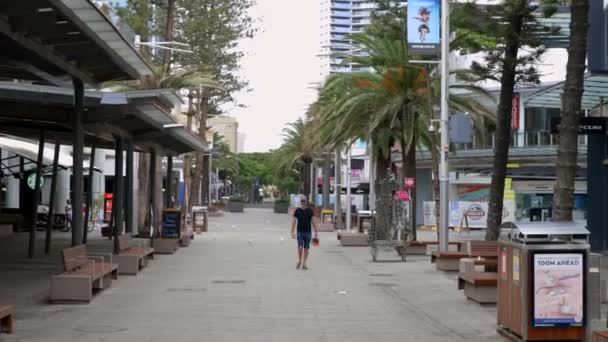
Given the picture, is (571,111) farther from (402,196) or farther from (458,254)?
(402,196)

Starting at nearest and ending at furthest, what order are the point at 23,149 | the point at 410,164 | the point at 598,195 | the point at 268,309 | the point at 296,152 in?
1. the point at 268,309
2. the point at 598,195
3. the point at 410,164
4. the point at 23,149
5. the point at 296,152

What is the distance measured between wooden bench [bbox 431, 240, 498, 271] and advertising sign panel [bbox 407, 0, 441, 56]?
5.61 metres

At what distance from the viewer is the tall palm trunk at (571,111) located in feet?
43.6

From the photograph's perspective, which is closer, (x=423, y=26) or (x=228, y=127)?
(x=423, y=26)

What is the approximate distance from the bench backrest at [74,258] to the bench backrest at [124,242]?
207 inches

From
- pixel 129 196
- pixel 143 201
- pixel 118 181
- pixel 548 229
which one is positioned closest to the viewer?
pixel 548 229

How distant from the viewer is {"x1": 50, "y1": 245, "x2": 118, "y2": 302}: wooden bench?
1582cm

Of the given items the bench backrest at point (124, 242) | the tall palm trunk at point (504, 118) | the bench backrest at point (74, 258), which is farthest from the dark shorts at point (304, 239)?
the bench backrest at point (74, 258)

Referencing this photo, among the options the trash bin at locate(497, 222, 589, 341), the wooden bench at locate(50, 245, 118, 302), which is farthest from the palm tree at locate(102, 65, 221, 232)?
the trash bin at locate(497, 222, 589, 341)

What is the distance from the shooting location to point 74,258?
55.6 ft

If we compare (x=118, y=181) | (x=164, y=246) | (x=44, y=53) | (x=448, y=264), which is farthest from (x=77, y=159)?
(x=164, y=246)

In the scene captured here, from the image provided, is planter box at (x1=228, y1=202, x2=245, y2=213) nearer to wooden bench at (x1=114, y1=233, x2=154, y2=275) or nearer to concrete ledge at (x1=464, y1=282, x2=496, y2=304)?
wooden bench at (x1=114, y1=233, x2=154, y2=275)

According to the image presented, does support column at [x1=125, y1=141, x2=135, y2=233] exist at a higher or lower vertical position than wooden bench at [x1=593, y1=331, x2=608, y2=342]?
higher

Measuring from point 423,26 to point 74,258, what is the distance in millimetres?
12831
